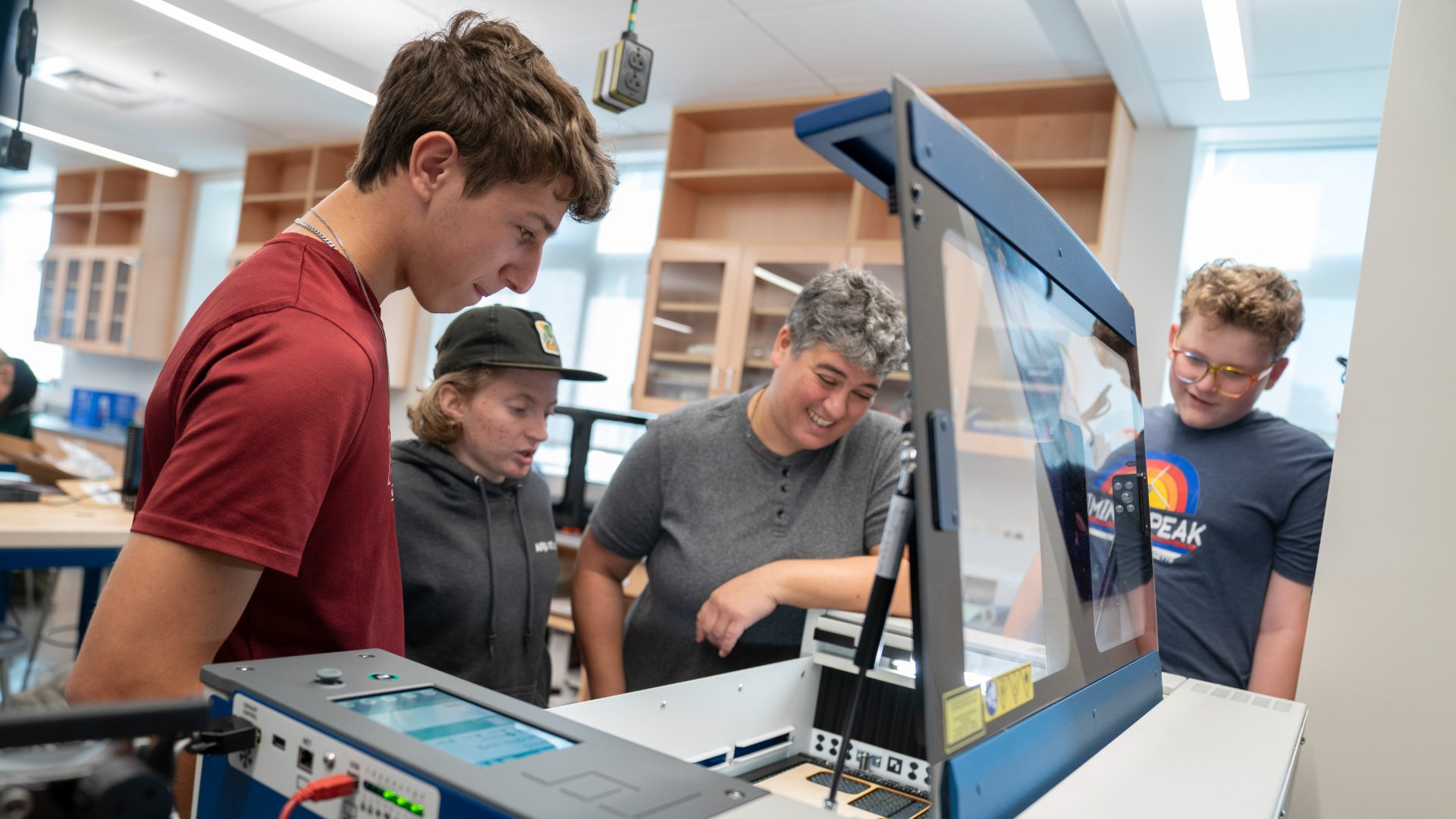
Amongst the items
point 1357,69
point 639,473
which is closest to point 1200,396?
point 639,473

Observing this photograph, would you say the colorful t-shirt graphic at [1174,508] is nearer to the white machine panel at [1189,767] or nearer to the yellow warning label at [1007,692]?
the white machine panel at [1189,767]

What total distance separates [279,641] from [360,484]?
6.0 inches

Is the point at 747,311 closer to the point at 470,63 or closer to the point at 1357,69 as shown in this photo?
the point at 1357,69

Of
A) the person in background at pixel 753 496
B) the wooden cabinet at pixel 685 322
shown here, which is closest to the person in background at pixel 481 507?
the person in background at pixel 753 496

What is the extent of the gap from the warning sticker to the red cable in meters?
0.35

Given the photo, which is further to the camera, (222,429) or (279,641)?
(279,641)

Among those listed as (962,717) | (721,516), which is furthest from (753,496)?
(962,717)

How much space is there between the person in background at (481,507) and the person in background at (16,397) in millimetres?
3262

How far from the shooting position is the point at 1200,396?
1493 mm

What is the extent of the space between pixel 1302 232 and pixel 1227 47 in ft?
3.38

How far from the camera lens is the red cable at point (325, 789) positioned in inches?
21.7

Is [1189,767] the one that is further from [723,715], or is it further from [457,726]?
[457,726]

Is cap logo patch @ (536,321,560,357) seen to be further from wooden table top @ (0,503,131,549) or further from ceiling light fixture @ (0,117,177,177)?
ceiling light fixture @ (0,117,177,177)

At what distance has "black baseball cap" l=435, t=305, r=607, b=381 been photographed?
59.6 inches
